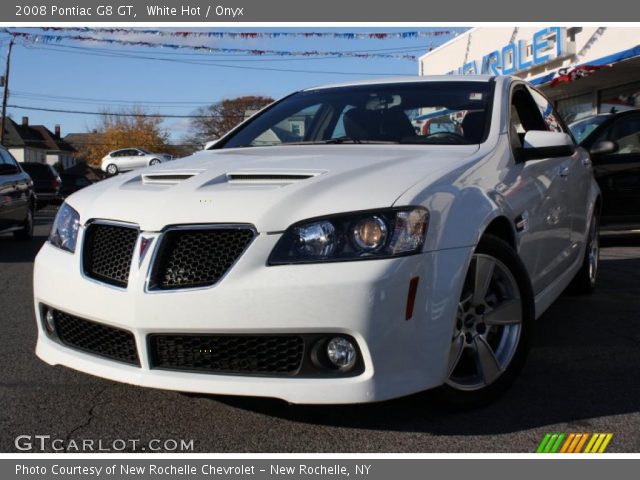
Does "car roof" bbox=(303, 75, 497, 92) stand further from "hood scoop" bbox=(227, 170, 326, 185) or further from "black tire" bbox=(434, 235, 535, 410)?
"hood scoop" bbox=(227, 170, 326, 185)

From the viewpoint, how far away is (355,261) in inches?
103

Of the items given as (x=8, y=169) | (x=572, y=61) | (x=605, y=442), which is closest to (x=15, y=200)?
(x=8, y=169)

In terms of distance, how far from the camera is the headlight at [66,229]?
10.5ft

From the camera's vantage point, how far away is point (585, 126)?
8703 mm

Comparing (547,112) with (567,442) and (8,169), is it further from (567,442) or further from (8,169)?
(8,169)

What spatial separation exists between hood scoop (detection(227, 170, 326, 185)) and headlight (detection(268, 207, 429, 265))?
34 cm

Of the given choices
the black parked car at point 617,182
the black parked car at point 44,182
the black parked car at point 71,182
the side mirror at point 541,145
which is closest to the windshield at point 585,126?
the black parked car at point 617,182

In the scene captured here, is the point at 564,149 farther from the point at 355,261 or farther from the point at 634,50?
the point at 634,50

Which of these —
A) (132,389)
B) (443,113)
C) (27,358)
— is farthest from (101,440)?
(443,113)

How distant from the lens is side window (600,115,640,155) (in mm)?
8359

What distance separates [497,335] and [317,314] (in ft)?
3.62

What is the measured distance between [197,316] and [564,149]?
2287mm

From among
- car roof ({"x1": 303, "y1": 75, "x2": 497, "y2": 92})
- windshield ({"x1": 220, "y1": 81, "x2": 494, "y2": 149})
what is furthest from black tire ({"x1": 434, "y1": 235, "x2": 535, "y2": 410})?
car roof ({"x1": 303, "y1": 75, "x2": 497, "y2": 92})

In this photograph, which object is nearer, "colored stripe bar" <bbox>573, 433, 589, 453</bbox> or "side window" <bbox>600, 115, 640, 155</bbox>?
"colored stripe bar" <bbox>573, 433, 589, 453</bbox>
